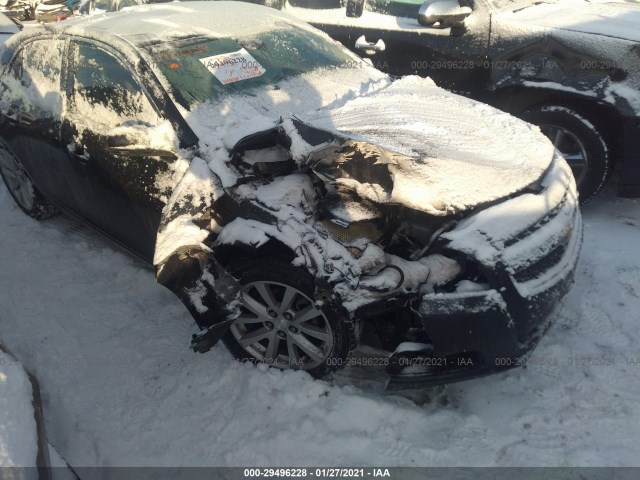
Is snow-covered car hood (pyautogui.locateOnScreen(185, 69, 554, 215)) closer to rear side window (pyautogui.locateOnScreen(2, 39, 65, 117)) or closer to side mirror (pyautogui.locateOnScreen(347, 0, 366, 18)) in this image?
rear side window (pyautogui.locateOnScreen(2, 39, 65, 117))

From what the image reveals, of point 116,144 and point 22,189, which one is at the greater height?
point 116,144

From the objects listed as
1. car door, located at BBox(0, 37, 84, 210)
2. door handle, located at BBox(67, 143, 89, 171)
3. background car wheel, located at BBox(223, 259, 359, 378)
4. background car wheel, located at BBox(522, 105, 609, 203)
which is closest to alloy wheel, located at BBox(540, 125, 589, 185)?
background car wheel, located at BBox(522, 105, 609, 203)

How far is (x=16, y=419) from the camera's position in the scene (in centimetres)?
186

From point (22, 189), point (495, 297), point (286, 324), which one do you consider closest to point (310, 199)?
point (286, 324)

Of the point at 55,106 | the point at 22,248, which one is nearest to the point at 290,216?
the point at 55,106

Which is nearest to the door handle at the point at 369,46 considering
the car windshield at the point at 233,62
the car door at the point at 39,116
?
the car windshield at the point at 233,62

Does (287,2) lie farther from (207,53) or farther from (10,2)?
(10,2)

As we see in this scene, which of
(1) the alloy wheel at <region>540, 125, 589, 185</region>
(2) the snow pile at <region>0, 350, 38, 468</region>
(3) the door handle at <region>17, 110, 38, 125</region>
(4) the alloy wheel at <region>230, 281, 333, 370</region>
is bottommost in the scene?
(4) the alloy wheel at <region>230, 281, 333, 370</region>

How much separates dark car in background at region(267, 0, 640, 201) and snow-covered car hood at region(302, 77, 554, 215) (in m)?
0.96

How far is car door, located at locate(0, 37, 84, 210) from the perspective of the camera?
3334 millimetres

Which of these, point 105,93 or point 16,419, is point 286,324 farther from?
point 105,93

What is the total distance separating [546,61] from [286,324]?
2.97m

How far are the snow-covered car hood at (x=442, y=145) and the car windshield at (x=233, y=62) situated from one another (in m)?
0.55

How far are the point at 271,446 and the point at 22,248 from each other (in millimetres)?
2839
